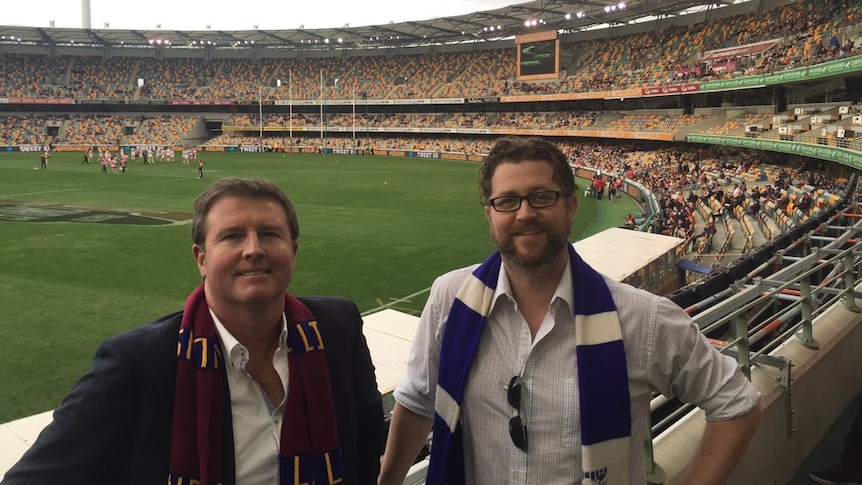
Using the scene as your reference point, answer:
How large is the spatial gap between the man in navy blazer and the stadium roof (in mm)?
53928

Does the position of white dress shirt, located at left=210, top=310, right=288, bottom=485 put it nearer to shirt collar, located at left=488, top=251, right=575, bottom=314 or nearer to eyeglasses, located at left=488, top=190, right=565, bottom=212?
shirt collar, located at left=488, top=251, right=575, bottom=314

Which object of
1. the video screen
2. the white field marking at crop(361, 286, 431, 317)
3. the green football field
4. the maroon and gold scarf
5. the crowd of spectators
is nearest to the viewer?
the maroon and gold scarf

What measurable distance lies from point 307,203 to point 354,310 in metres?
27.0

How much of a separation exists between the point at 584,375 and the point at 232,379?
1.19 meters

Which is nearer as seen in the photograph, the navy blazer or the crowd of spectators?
the navy blazer

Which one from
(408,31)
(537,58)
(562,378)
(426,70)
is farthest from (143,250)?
(426,70)

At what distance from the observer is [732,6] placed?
5169 cm

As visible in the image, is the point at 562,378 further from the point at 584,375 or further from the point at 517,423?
the point at 517,423

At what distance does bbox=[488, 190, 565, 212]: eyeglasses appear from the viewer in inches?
85.8

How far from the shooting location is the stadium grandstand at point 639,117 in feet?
14.7

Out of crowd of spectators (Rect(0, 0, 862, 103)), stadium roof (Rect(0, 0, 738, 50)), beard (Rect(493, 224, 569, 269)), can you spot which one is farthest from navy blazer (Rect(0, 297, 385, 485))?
stadium roof (Rect(0, 0, 738, 50))

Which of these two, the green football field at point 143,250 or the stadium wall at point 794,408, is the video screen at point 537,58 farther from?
the stadium wall at point 794,408

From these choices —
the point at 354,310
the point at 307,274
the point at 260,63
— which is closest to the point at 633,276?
the point at 307,274

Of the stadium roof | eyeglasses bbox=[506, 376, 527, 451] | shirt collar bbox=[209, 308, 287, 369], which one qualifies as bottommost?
eyeglasses bbox=[506, 376, 527, 451]
